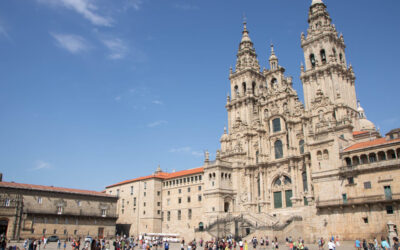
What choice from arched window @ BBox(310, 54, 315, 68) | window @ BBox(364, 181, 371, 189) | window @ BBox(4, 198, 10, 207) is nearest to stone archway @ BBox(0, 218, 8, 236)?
window @ BBox(4, 198, 10, 207)

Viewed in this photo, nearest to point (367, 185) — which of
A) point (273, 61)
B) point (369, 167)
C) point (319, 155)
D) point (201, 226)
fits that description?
point (369, 167)

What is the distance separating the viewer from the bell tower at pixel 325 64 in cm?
5456

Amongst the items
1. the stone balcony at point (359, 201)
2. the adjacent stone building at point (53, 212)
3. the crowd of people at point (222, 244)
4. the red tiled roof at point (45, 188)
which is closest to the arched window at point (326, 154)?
the stone balcony at point (359, 201)

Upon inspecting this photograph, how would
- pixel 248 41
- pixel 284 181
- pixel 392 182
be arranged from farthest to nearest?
pixel 248 41
pixel 284 181
pixel 392 182

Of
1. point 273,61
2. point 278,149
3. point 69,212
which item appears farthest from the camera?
point 273,61

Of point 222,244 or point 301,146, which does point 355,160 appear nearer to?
point 301,146

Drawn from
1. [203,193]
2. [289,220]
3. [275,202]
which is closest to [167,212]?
[203,193]

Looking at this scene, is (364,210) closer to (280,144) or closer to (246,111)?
(280,144)

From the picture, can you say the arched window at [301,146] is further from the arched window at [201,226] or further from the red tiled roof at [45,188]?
the red tiled roof at [45,188]

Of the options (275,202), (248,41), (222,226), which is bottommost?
(222,226)

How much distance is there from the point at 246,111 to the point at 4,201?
139ft

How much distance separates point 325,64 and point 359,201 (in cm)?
2438

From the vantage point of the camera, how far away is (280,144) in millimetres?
58812

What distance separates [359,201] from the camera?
1567 inches
